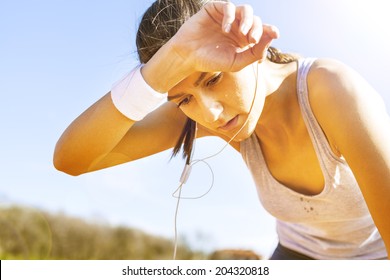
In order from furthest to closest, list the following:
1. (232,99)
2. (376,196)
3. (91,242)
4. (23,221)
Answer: (91,242) < (23,221) < (232,99) < (376,196)

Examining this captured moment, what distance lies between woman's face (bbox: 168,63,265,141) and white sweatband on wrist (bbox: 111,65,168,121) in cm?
6

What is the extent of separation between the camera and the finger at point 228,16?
2.89 ft

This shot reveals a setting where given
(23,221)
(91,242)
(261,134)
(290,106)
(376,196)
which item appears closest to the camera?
(376,196)

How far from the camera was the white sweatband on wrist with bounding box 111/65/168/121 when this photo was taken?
3.78 ft

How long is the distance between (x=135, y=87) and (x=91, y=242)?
3.03 ft

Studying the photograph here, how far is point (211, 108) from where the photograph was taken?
3.48 ft

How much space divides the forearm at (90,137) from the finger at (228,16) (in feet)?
1.54

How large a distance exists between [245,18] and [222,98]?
25cm

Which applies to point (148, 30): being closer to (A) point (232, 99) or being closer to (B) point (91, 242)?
(A) point (232, 99)

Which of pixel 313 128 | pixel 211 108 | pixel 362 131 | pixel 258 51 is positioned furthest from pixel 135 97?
pixel 362 131

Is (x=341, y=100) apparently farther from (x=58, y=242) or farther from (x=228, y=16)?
(x=58, y=242)

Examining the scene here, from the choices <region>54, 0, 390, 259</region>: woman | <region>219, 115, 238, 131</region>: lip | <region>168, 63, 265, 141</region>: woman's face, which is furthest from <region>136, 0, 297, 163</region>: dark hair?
<region>219, 115, 238, 131</region>: lip
